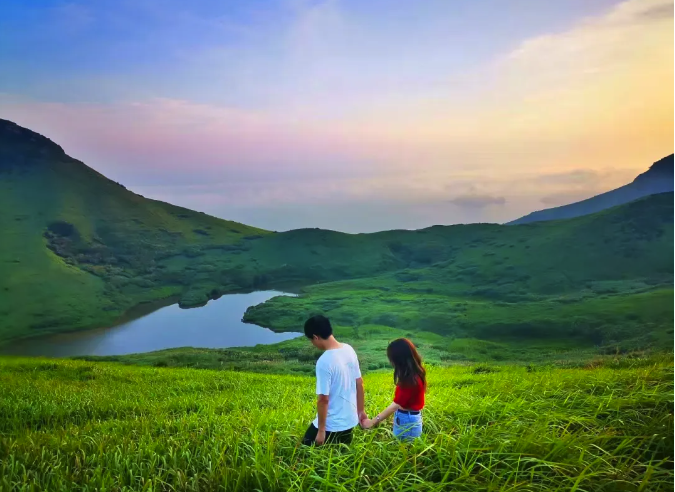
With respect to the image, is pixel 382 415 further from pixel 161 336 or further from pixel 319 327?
pixel 161 336

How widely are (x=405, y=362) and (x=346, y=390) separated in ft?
2.52

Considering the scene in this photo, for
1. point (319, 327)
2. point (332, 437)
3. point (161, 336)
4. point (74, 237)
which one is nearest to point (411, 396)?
point (332, 437)

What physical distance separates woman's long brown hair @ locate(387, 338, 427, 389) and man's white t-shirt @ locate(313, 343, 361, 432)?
48 cm

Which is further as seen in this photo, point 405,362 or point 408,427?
point 408,427

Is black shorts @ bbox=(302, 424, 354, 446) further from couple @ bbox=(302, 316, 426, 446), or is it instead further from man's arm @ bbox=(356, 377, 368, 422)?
man's arm @ bbox=(356, 377, 368, 422)

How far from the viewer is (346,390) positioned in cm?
511

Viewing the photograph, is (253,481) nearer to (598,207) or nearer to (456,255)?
(456,255)

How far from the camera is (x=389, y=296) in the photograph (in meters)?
106

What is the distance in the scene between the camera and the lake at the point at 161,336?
7550 centimetres

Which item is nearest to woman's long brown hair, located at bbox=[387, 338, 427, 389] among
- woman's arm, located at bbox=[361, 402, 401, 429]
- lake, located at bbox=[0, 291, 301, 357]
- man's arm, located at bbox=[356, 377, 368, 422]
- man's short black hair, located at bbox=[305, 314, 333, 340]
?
woman's arm, located at bbox=[361, 402, 401, 429]

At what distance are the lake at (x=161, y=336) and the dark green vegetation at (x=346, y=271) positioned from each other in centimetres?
469

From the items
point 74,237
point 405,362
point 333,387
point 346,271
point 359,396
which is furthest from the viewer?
point 346,271

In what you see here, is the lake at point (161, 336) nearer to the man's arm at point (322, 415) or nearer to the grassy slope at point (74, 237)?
the grassy slope at point (74, 237)

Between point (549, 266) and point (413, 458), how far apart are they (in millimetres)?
129485
